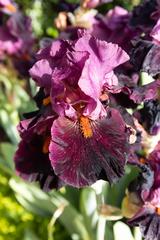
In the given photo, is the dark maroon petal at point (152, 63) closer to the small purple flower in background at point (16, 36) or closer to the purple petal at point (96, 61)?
the purple petal at point (96, 61)

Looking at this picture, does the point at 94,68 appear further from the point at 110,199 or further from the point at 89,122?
the point at 110,199

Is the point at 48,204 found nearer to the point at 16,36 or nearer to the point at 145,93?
the point at 145,93

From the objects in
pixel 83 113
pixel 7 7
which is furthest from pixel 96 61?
pixel 7 7

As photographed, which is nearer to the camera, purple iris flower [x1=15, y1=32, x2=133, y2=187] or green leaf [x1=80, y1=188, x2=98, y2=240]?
purple iris flower [x1=15, y1=32, x2=133, y2=187]

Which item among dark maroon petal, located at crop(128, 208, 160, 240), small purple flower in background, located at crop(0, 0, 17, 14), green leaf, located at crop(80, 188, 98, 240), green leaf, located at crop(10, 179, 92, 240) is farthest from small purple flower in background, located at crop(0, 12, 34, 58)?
dark maroon petal, located at crop(128, 208, 160, 240)

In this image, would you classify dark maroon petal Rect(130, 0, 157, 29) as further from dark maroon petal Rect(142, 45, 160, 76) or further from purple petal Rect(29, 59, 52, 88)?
purple petal Rect(29, 59, 52, 88)

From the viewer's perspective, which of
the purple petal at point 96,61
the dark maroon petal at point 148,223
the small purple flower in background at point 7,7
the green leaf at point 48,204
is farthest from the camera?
the small purple flower in background at point 7,7

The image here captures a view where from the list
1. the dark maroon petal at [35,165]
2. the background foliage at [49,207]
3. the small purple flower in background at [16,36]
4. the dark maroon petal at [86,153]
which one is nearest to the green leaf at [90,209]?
the background foliage at [49,207]
